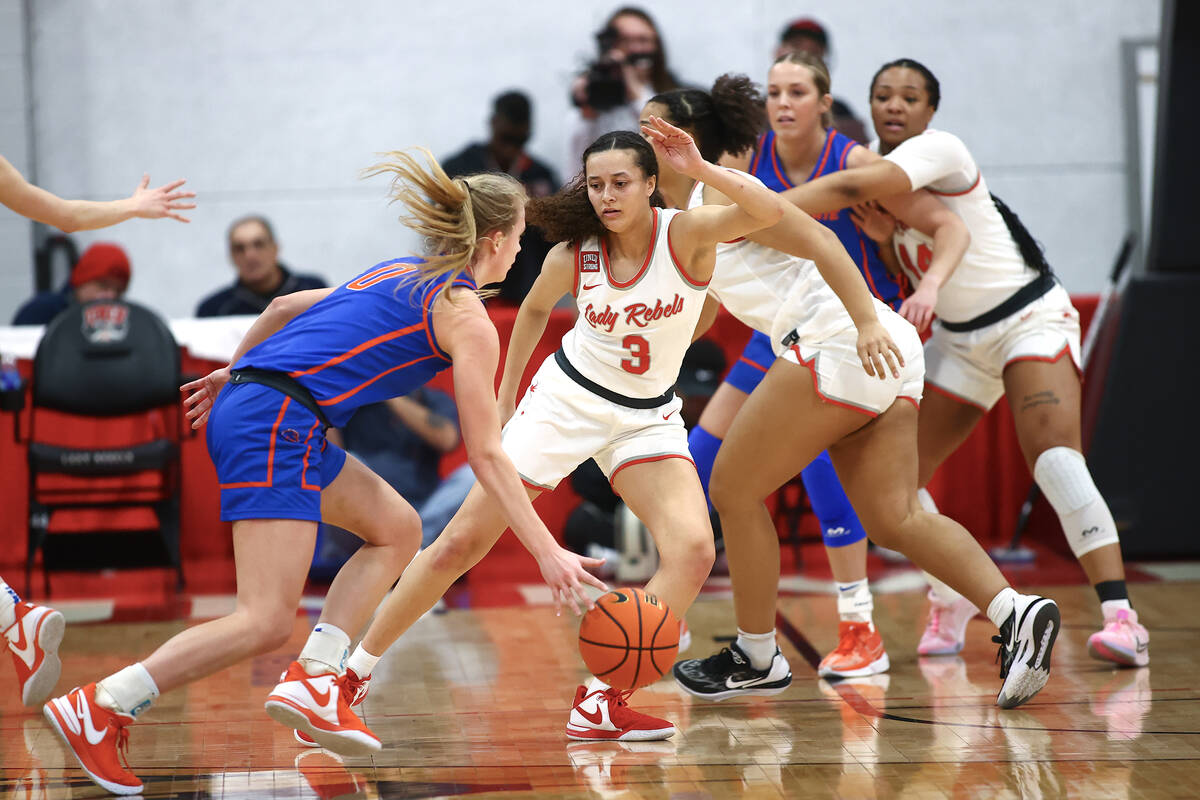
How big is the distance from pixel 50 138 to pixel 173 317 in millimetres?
1535

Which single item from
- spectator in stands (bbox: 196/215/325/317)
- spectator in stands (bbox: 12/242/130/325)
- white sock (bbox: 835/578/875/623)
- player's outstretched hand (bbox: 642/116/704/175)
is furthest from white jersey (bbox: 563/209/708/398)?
spectator in stands (bbox: 12/242/130/325)

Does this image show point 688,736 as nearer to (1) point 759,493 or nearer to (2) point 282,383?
(1) point 759,493

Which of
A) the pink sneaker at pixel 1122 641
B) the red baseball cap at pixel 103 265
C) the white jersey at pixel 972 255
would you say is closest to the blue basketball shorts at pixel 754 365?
the white jersey at pixel 972 255

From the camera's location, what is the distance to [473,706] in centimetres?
417

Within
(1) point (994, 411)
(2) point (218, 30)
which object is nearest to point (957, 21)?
(1) point (994, 411)

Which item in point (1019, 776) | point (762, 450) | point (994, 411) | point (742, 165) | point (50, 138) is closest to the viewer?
point (1019, 776)

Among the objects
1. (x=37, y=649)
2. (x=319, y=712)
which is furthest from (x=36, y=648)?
(x=319, y=712)

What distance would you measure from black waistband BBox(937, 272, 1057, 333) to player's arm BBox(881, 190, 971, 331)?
0.86 feet

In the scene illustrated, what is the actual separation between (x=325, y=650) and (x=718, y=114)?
80.0 inches

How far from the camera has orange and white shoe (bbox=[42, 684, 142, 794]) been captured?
3.12 meters

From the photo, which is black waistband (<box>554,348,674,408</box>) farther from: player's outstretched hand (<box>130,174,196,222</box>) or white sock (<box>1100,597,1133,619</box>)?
white sock (<box>1100,597,1133,619</box>)

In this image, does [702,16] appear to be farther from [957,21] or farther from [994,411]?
[994,411]

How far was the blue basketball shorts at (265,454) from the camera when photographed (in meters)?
3.24

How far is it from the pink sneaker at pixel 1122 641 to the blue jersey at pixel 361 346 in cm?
243
